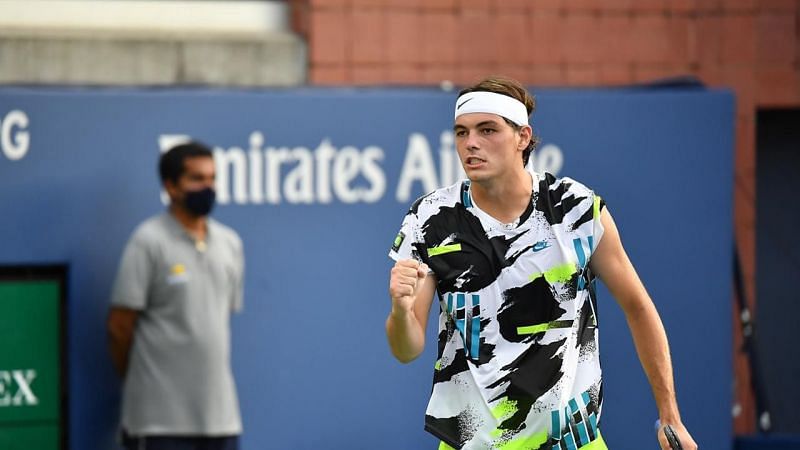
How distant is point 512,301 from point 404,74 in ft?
13.9

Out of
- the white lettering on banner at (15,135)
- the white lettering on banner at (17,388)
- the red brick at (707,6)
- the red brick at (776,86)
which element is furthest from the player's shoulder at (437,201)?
the red brick at (776,86)

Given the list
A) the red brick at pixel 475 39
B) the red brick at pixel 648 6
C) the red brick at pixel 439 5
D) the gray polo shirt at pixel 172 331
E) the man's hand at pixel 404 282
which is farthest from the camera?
the red brick at pixel 648 6

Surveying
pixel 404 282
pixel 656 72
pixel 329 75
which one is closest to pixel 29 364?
pixel 329 75

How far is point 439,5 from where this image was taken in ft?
30.6

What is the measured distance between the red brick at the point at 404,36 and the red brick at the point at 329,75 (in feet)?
0.88

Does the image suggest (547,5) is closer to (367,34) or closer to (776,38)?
(367,34)

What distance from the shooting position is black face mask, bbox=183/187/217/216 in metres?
7.27

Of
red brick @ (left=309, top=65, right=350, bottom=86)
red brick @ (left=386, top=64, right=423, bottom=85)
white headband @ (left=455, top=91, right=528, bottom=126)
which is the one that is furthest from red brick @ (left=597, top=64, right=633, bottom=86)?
white headband @ (left=455, top=91, right=528, bottom=126)

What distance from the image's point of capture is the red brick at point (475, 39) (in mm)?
9391

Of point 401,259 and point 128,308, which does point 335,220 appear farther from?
point 401,259

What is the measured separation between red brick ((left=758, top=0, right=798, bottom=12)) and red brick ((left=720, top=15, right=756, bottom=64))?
0.33ft

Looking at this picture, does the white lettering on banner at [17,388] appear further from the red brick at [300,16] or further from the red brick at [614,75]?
the red brick at [614,75]

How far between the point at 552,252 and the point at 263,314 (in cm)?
296

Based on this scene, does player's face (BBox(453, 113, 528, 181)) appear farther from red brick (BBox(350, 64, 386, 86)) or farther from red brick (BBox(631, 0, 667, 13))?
red brick (BBox(631, 0, 667, 13))
